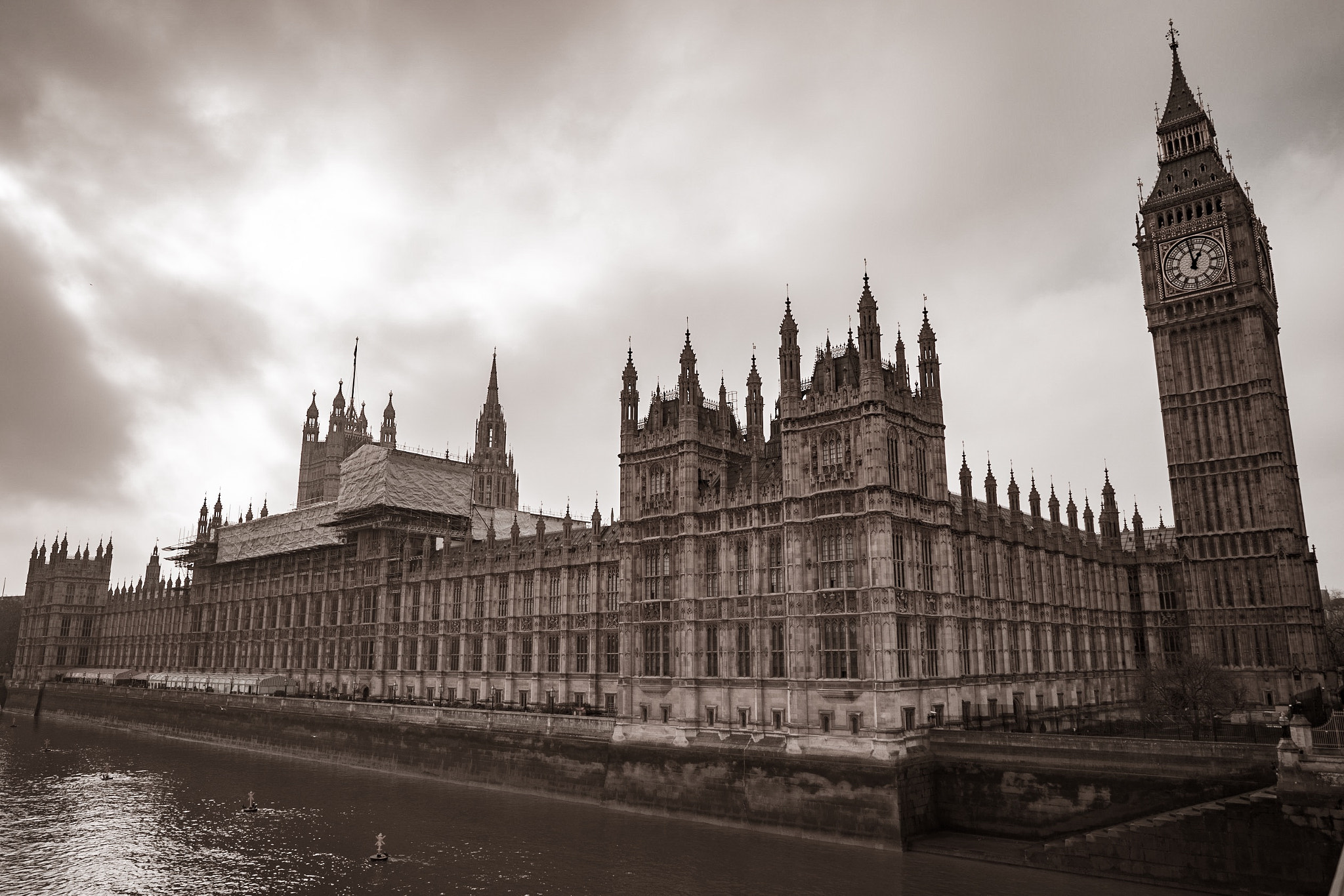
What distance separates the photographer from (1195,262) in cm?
8931

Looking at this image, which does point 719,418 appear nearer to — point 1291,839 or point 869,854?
point 869,854

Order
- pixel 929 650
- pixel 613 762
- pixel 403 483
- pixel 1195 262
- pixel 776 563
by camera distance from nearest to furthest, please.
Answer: pixel 929 650, pixel 776 563, pixel 613 762, pixel 1195 262, pixel 403 483

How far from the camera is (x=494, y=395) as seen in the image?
15875 centimetres

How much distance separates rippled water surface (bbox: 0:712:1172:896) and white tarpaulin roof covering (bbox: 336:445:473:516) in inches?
1446

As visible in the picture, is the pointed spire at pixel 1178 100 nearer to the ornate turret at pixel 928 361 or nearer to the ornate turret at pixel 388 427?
the ornate turret at pixel 928 361

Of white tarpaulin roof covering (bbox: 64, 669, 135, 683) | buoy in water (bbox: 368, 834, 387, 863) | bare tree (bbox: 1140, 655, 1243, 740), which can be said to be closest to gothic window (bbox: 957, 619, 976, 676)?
bare tree (bbox: 1140, 655, 1243, 740)

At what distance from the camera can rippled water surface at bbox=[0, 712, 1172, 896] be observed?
42.2m

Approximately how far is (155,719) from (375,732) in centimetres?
5021

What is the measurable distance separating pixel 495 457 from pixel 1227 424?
108037mm

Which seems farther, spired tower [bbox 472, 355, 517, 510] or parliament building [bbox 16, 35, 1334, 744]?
spired tower [bbox 472, 355, 517, 510]

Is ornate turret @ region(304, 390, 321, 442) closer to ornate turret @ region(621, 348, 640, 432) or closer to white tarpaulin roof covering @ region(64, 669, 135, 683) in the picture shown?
white tarpaulin roof covering @ region(64, 669, 135, 683)

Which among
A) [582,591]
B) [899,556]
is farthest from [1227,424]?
[582,591]

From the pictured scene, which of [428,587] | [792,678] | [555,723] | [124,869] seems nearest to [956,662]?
[792,678]

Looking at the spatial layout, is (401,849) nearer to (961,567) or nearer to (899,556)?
(899,556)
